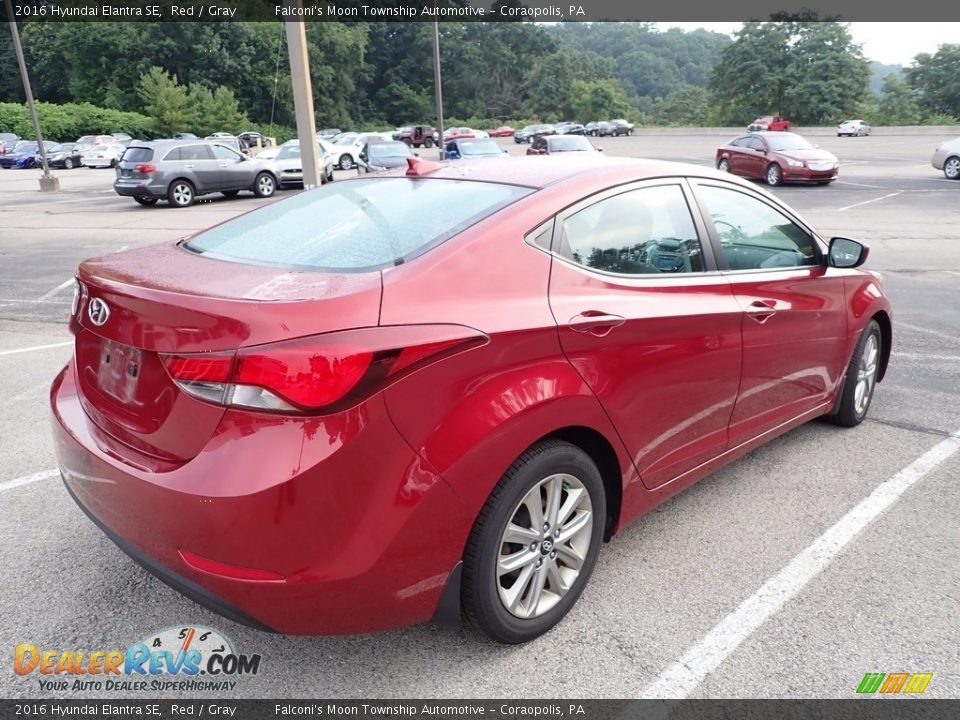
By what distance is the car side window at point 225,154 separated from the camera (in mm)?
20938

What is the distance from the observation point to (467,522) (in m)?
2.31

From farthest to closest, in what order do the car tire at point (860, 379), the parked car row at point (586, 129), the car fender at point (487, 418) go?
the parked car row at point (586, 129) → the car tire at point (860, 379) → the car fender at point (487, 418)

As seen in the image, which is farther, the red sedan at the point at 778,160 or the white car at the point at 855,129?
the white car at the point at 855,129

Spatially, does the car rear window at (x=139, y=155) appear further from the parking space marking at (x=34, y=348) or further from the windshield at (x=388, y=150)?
the parking space marking at (x=34, y=348)

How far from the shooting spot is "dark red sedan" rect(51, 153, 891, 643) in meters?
2.07

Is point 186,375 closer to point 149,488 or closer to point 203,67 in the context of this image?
point 149,488

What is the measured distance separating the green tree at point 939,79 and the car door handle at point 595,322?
76.4 m

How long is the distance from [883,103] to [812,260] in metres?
77.9

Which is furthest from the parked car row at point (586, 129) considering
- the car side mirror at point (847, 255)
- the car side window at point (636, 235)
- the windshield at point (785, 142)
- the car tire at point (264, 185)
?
the car side window at point (636, 235)

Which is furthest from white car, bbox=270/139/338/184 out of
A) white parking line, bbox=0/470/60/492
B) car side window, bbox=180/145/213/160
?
white parking line, bbox=0/470/60/492

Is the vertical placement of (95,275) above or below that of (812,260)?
above

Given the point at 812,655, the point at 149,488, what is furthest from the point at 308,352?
the point at 812,655

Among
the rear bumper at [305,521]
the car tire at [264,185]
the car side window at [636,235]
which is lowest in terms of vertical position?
the car tire at [264,185]

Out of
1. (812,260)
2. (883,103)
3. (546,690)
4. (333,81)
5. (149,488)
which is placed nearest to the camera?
(149,488)
